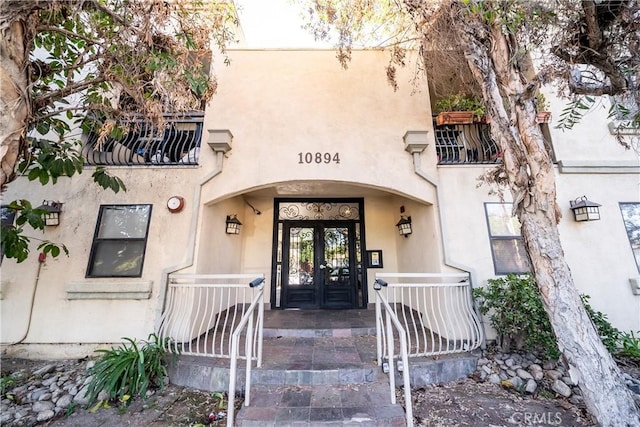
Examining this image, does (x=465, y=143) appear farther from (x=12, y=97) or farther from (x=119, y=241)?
(x=119, y=241)

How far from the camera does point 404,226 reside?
5.43 metres

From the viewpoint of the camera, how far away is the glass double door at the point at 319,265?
19.4 ft

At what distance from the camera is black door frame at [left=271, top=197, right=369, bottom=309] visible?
588 cm

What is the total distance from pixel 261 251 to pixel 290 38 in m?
4.58

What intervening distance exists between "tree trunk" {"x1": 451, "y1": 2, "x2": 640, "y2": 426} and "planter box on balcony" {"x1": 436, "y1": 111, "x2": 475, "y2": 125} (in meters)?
1.66

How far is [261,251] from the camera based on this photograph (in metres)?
6.07

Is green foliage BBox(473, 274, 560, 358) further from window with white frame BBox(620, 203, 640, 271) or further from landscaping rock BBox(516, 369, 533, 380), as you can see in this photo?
window with white frame BBox(620, 203, 640, 271)

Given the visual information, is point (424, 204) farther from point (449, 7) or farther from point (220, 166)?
point (220, 166)

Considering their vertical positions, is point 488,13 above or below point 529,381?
above

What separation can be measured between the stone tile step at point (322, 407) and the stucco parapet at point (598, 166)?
15.6ft

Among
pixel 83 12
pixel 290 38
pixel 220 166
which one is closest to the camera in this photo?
pixel 83 12

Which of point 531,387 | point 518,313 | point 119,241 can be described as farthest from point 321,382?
point 119,241

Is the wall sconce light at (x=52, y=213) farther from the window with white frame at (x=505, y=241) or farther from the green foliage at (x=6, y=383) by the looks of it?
the window with white frame at (x=505, y=241)

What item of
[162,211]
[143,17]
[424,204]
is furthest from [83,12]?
[424,204]
